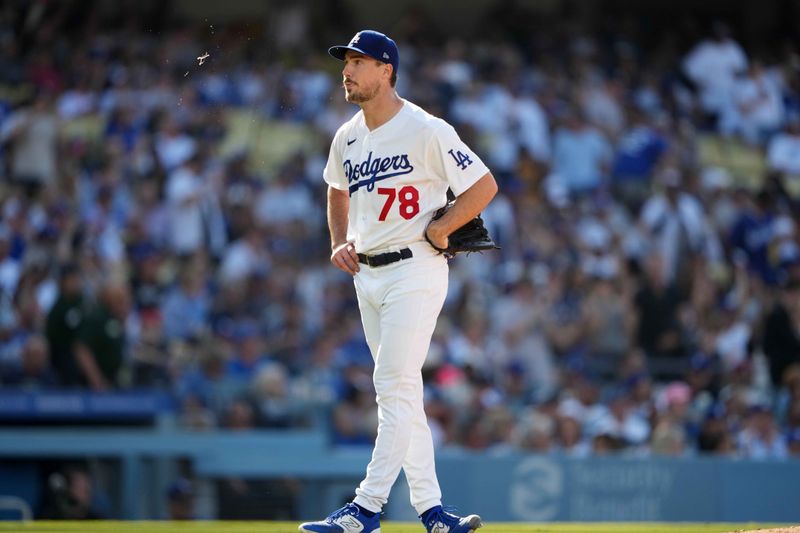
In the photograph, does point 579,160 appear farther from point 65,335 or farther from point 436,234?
point 436,234

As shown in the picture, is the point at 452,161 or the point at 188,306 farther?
the point at 188,306

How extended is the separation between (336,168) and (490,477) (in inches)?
218

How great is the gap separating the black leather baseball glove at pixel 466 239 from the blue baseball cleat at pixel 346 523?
1189 millimetres

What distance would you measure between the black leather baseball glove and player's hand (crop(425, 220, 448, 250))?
A: 0.23 feet

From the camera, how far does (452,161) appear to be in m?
6.24

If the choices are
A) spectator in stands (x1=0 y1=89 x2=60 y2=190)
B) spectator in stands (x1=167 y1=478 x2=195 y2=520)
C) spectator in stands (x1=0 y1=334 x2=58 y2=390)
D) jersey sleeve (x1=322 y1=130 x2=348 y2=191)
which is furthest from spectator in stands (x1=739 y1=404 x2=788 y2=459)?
spectator in stands (x1=0 y1=89 x2=60 y2=190)

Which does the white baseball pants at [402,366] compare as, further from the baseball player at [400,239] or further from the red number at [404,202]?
the red number at [404,202]

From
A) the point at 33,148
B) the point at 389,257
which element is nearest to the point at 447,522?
the point at 389,257

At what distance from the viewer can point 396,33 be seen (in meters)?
19.5

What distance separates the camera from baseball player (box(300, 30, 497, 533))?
6176mm

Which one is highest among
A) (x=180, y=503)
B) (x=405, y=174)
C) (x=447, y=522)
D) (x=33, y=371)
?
(x=405, y=174)

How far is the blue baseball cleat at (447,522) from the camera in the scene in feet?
20.2

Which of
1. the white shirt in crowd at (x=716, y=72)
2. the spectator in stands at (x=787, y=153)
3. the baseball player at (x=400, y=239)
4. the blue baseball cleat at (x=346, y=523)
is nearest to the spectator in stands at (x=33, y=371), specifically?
the baseball player at (x=400, y=239)

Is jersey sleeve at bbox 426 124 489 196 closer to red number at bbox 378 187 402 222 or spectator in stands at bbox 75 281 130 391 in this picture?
red number at bbox 378 187 402 222
